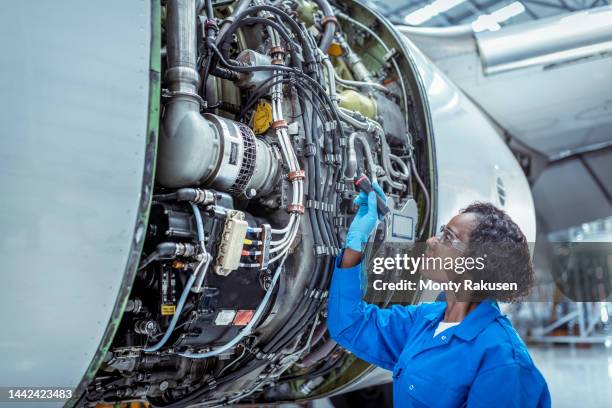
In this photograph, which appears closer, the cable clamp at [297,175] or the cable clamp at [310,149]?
the cable clamp at [297,175]

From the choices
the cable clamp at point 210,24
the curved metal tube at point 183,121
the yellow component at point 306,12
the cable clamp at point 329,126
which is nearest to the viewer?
the curved metal tube at point 183,121

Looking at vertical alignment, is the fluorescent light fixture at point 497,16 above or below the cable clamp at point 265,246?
above

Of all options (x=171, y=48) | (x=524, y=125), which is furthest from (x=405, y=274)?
(x=524, y=125)

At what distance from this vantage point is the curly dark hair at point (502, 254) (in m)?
2.14

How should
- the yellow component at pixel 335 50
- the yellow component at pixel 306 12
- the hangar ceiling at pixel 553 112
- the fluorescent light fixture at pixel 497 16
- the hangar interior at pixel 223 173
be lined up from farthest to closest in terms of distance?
the fluorescent light fixture at pixel 497 16 < the hangar ceiling at pixel 553 112 < the yellow component at pixel 335 50 < the yellow component at pixel 306 12 < the hangar interior at pixel 223 173

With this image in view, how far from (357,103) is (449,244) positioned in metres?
1.16

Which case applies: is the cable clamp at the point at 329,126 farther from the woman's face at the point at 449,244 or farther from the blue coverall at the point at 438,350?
the woman's face at the point at 449,244

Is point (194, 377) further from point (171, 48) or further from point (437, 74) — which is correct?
point (437, 74)

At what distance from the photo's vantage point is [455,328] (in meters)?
2.06

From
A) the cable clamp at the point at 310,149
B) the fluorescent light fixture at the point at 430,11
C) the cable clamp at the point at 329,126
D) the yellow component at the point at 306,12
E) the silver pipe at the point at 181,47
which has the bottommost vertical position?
the cable clamp at the point at 310,149

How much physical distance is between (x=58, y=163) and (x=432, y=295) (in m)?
2.38

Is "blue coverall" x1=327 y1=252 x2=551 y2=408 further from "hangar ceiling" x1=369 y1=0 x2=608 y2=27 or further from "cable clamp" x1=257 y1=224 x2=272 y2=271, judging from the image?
"hangar ceiling" x1=369 y1=0 x2=608 y2=27

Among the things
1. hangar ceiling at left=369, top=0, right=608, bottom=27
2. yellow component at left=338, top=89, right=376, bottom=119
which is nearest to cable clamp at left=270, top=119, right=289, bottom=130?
yellow component at left=338, top=89, right=376, bottom=119

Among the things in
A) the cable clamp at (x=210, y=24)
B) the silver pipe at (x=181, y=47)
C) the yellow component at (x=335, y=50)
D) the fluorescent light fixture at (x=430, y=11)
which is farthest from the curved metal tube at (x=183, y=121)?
the fluorescent light fixture at (x=430, y=11)
